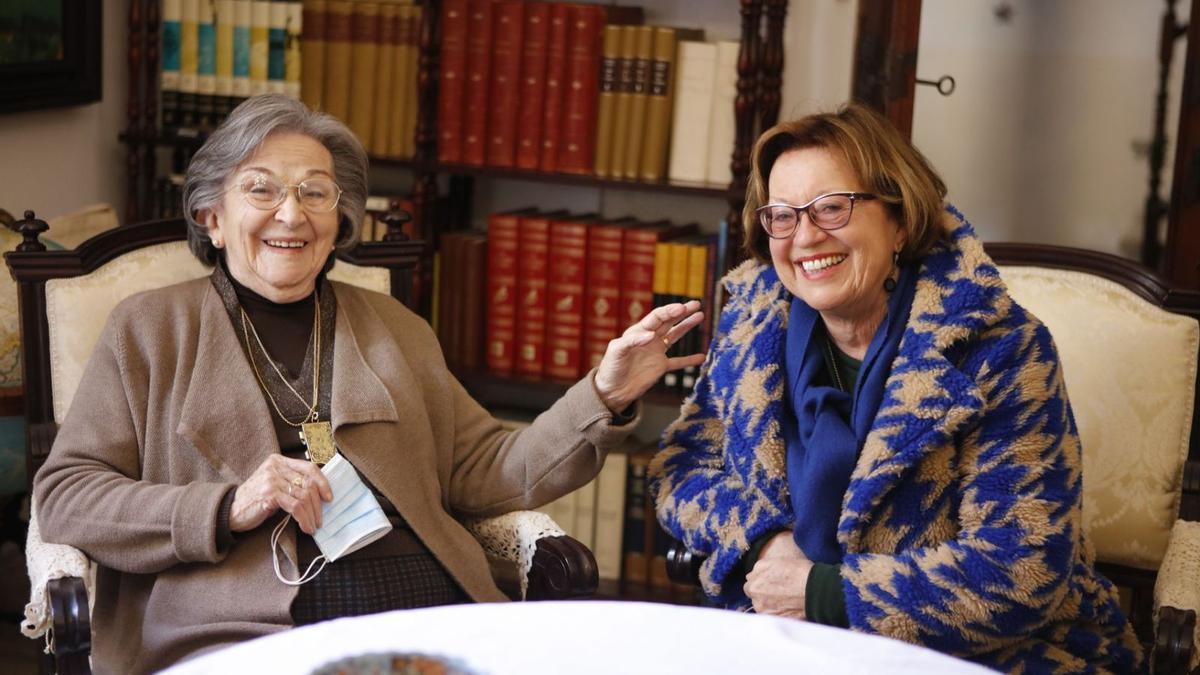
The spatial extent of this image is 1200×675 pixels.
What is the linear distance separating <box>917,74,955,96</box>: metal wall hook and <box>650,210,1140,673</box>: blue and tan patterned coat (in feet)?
4.19

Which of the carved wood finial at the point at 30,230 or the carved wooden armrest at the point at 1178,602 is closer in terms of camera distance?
the carved wooden armrest at the point at 1178,602

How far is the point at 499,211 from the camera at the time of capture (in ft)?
12.0

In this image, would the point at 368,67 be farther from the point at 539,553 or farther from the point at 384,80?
the point at 539,553

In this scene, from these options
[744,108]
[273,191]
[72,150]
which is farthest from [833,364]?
[72,150]

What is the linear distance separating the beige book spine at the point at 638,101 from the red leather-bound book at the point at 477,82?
0.34m

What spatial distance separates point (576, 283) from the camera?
131 inches

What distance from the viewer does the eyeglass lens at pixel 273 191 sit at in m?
2.05

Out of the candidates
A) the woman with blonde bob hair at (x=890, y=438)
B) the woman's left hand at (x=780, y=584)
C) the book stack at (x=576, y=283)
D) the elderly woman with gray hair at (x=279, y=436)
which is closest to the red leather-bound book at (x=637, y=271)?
the book stack at (x=576, y=283)

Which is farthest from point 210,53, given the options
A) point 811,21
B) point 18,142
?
point 811,21

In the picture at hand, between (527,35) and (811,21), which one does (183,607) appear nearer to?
(527,35)

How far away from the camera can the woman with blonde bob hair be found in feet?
5.74

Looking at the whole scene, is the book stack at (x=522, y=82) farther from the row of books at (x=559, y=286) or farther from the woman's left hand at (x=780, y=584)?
the woman's left hand at (x=780, y=584)

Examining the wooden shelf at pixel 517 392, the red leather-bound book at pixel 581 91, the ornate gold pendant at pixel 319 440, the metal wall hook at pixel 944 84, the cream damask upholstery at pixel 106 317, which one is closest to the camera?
the ornate gold pendant at pixel 319 440

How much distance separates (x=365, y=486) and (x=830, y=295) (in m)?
0.71
